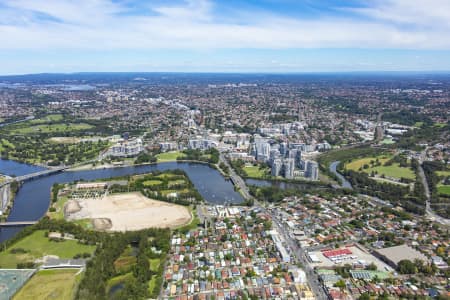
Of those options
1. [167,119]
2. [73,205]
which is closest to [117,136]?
[167,119]

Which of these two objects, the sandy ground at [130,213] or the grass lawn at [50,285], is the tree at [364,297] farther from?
the grass lawn at [50,285]

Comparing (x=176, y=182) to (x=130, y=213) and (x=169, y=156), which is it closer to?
(x=130, y=213)

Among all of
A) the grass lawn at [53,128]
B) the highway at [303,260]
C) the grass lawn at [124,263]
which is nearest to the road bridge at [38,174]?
the grass lawn at [124,263]

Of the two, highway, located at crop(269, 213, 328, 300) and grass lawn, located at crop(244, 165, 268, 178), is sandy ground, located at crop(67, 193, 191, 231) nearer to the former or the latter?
highway, located at crop(269, 213, 328, 300)

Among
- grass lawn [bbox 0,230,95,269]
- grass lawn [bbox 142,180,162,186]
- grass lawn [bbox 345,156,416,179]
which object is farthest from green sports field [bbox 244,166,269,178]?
grass lawn [bbox 0,230,95,269]

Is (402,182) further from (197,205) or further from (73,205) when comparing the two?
(73,205)

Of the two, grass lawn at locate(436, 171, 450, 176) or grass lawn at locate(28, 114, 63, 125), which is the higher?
grass lawn at locate(28, 114, 63, 125)
